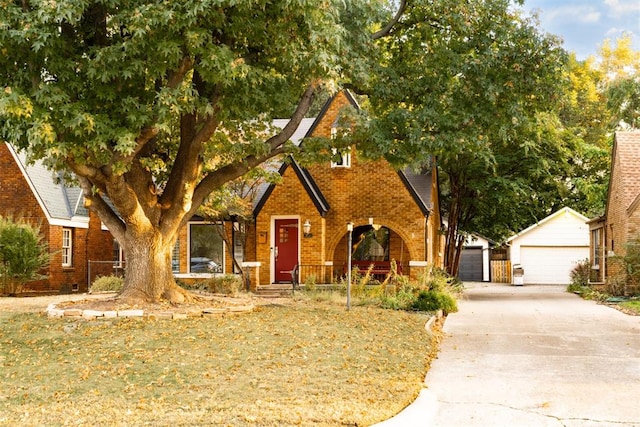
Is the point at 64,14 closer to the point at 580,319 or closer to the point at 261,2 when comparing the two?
the point at 261,2

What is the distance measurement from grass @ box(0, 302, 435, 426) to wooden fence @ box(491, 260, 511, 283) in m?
28.0

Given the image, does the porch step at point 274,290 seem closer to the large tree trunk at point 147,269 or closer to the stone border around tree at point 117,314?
the large tree trunk at point 147,269

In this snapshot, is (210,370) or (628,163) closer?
(210,370)

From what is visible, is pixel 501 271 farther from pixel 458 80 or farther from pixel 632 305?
pixel 458 80

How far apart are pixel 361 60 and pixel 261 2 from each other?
5046mm

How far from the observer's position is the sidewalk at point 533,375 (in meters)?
7.67

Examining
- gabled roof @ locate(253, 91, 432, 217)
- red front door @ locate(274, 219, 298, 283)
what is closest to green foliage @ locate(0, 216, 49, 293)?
gabled roof @ locate(253, 91, 432, 217)

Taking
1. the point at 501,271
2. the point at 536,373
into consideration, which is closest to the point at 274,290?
the point at 536,373

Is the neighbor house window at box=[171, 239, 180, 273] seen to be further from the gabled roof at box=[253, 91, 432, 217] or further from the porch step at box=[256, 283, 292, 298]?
the porch step at box=[256, 283, 292, 298]

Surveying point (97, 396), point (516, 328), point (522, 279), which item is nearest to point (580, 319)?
point (516, 328)

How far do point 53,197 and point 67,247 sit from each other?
72.1 inches

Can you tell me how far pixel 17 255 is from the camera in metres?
21.5

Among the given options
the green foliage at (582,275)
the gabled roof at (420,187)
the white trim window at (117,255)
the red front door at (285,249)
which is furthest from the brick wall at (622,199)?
the white trim window at (117,255)

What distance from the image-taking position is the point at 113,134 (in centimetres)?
1228
